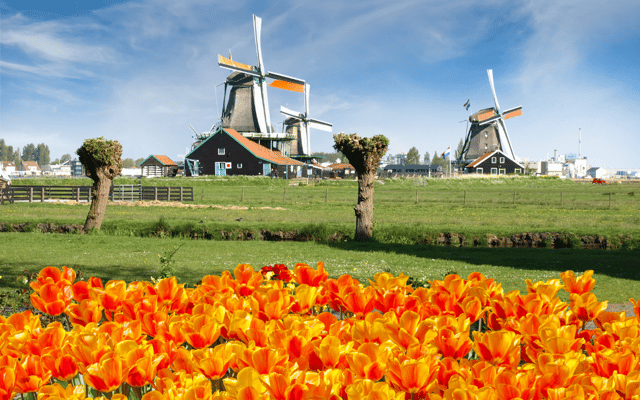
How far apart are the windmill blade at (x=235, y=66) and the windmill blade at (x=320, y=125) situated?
13084 millimetres

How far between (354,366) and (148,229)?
17.8 m

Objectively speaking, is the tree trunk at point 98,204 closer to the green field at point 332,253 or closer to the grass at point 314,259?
the green field at point 332,253

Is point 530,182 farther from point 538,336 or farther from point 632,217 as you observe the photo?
point 538,336

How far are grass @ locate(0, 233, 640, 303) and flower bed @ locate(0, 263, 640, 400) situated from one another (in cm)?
640

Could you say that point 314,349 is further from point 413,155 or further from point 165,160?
point 413,155

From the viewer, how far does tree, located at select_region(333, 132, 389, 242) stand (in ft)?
55.1

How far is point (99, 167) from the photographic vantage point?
60.0ft

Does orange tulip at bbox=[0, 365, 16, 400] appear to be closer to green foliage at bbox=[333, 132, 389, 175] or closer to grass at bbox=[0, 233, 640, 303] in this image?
grass at bbox=[0, 233, 640, 303]

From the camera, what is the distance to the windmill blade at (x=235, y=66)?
62.1 meters

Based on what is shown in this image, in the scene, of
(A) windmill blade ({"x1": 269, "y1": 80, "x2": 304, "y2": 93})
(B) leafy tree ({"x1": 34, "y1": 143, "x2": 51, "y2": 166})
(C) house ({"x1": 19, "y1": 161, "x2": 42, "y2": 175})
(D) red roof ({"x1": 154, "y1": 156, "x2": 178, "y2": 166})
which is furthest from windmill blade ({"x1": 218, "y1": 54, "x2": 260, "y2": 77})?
(B) leafy tree ({"x1": 34, "y1": 143, "x2": 51, "y2": 166})

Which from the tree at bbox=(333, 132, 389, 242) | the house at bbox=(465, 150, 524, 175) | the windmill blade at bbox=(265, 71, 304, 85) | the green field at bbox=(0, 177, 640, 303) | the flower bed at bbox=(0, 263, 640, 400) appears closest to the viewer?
the flower bed at bbox=(0, 263, 640, 400)

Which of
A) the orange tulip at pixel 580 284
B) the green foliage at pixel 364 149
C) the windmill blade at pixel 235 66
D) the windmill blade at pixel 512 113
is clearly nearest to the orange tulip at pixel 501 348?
the orange tulip at pixel 580 284

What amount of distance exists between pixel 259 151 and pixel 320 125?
18.5m

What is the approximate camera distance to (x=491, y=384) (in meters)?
1.56
